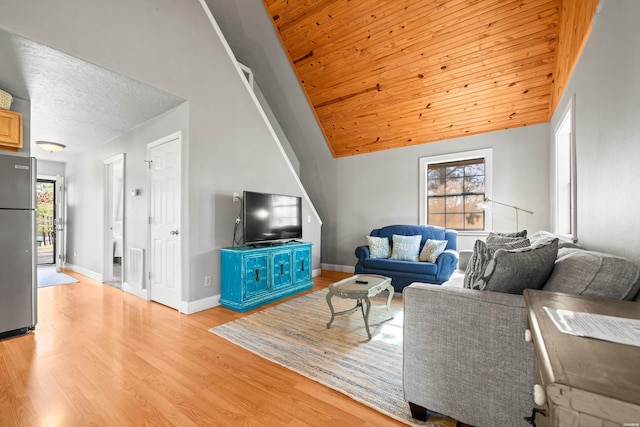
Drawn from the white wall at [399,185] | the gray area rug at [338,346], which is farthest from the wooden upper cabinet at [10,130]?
the white wall at [399,185]

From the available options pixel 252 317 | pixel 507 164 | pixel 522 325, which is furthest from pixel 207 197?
pixel 507 164

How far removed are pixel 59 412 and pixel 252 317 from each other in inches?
63.9

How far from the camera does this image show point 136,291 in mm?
3822

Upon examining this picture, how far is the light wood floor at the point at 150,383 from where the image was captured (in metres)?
1.52

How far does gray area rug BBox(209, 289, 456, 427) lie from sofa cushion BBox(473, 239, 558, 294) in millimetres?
818

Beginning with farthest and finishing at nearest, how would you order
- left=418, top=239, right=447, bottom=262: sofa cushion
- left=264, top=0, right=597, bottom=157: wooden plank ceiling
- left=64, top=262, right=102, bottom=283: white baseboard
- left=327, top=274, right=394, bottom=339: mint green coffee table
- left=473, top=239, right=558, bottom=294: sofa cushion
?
left=64, top=262, right=102, bottom=283: white baseboard → left=418, top=239, right=447, bottom=262: sofa cushion → left=264, top=0, right=597, bottom=157: wooden plank ceiling → left=327, top=274, right=394, bottom=339: mint green coffee table → left=473, top=239, right=558, bottom=294: sofa cushion

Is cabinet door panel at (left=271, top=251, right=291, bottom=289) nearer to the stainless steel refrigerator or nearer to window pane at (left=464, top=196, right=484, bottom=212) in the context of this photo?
the stainless steel refrigerator

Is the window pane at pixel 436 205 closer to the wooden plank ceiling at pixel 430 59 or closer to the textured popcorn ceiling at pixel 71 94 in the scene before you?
the wooden plank ceiling at pixel 430 59

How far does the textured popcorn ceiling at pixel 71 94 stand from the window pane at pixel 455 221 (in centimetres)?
446

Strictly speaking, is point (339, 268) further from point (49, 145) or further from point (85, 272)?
point (49, 145)

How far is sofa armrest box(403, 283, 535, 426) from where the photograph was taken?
47.3 inches

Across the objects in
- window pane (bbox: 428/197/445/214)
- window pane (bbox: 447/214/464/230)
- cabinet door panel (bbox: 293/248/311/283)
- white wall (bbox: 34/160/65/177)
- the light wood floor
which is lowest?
the light wood floor

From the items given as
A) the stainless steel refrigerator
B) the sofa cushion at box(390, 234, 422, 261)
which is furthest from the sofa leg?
the stainless steel refrigerator

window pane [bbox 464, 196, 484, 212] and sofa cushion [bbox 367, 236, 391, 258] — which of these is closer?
sofa cushion [bbox 367, 236, 391, 258]
